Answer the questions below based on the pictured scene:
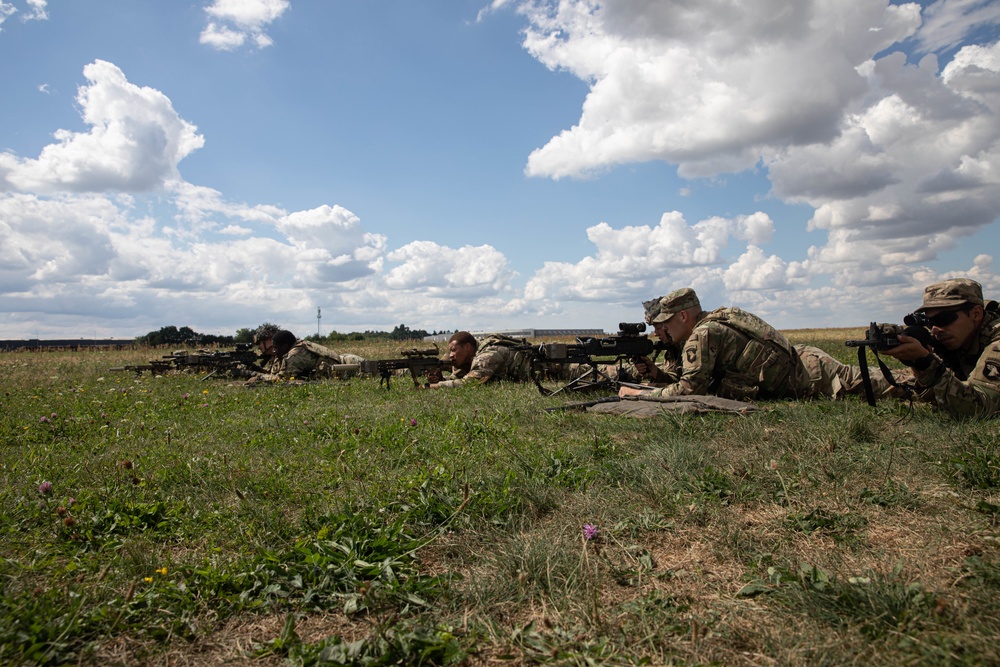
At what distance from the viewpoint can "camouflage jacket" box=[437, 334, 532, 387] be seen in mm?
10930

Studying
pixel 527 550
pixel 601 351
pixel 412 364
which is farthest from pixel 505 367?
pixel 527 550

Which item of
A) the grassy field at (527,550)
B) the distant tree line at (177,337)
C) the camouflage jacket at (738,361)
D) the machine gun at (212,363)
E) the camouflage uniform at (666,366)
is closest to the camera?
the grassy field at (527,550)

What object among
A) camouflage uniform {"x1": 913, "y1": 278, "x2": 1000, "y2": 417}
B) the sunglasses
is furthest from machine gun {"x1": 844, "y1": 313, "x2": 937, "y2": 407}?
the sunglasses

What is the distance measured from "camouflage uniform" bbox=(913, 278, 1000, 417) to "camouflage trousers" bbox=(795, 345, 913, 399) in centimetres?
153

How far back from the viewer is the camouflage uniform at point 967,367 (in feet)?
16.0

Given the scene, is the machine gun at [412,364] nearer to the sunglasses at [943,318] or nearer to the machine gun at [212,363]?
the machine gun at [212,363]

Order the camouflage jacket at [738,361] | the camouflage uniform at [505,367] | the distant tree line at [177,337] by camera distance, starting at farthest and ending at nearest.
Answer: the distant tree line at [177,337], the camouflage uniform at [505,367], the camouflage jacket at [738,361]

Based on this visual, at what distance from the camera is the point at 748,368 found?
7.25m

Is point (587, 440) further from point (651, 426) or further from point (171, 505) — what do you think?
point (171, 505)

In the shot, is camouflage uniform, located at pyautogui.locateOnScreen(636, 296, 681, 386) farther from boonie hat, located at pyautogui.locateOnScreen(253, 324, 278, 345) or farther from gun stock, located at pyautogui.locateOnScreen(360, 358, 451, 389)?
boonie hat, located at pyautogui.locateOnScreen(253, 324, 278, 345)

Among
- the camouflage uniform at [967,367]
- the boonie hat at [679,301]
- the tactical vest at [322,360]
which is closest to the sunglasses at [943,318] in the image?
the camouflage uniform at [967,367]

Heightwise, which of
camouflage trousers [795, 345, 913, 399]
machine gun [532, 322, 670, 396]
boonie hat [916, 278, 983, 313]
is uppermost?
boonie hat [916, 278, 983, 313]

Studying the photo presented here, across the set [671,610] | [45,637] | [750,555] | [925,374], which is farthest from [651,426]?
[45,637]

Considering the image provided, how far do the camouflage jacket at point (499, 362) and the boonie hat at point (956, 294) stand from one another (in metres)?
6.41
